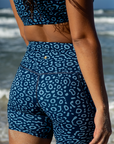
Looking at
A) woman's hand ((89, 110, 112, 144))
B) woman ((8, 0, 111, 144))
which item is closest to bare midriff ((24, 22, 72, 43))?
woman ((8, 0, 111, 144))

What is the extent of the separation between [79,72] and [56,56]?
0.40 ft

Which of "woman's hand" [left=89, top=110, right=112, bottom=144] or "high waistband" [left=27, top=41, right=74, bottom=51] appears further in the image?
"high waistband" [left=27, top=41, right=74, bottom=51]

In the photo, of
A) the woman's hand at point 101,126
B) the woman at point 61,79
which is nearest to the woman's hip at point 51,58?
the woman at point 61,79

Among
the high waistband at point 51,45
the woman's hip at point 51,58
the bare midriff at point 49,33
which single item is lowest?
the woman's hip at point 51,58

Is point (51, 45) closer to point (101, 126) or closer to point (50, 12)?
point (50, 12)

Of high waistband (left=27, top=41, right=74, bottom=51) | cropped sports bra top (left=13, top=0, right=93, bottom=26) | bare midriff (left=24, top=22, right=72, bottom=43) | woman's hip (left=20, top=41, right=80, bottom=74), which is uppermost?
cropped sports bra top (left=13, top=0, right=93, bottom=26)

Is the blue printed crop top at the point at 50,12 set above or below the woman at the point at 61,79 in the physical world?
above

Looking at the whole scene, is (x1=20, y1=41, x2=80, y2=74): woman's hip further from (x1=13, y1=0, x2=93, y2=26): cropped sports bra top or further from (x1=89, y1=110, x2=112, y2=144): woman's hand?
(x1=89, y1=110, x2=112, y2=144): woman's hand

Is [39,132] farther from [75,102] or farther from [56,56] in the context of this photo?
[56,56]

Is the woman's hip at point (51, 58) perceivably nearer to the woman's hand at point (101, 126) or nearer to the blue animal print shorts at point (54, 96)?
the blue animal print shorts at point (54, 96)

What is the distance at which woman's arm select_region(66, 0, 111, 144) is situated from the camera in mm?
780

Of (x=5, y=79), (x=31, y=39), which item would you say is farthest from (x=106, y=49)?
(x=31, y=39)

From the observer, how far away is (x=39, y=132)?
0.99m

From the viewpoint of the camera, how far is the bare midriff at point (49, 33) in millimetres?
906
